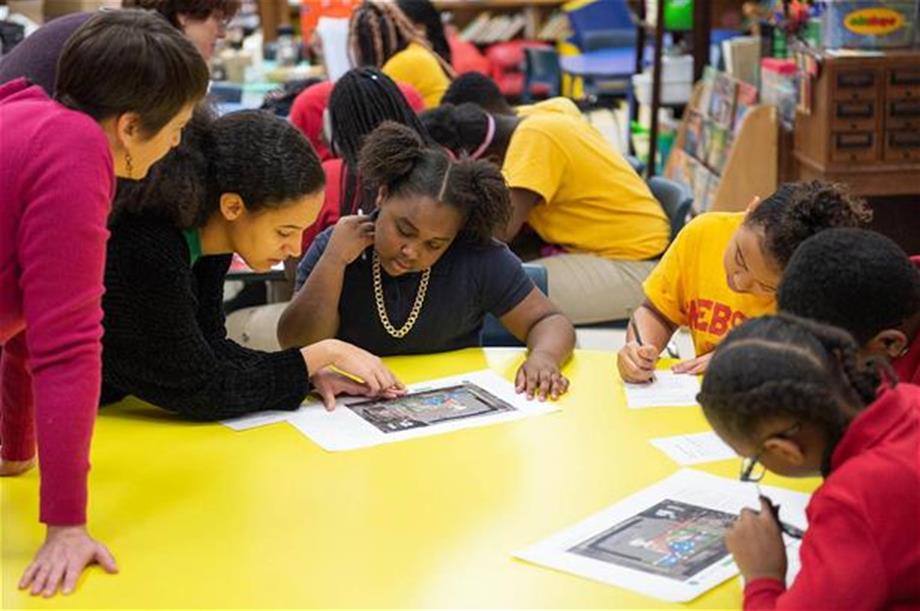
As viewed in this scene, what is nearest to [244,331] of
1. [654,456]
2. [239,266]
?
[239,266]

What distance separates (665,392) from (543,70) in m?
6.79

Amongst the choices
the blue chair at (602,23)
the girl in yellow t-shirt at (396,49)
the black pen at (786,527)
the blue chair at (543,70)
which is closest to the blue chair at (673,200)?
the girl in yellow t-shirt at (396,49)

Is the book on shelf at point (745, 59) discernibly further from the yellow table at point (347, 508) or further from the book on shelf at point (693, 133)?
the yellow table at point (347, 508)

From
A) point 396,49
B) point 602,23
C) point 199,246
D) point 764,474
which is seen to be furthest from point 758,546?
point 602,23

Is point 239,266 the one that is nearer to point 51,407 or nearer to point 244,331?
point 244,331

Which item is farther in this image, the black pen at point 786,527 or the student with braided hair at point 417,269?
the student with braided hair at point 417,269

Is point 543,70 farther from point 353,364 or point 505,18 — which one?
point 353,364

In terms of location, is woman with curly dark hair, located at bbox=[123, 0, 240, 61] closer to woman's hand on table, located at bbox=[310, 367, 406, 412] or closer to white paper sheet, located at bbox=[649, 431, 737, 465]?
woman's hand on table, located at bbox=[310, 367, 406, 412]

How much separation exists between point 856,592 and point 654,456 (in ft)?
2.08

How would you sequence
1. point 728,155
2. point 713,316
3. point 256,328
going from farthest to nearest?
1. point 728,155
2. point 256,328
3. point 713,316

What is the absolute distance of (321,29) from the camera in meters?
5.53

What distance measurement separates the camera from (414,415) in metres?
2.08

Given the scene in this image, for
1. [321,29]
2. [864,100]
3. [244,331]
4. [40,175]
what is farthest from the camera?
[321,29]

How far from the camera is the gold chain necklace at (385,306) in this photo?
2477 mm
